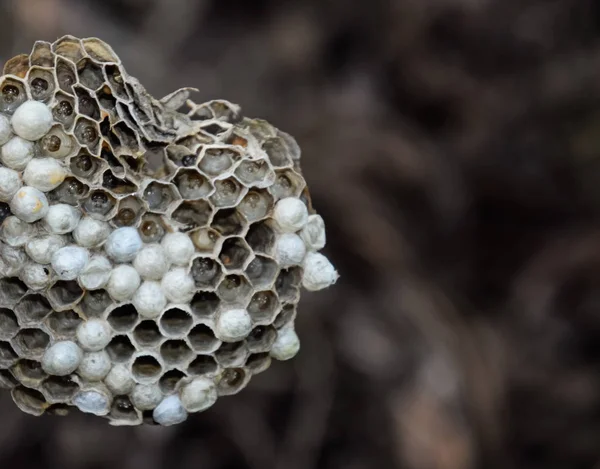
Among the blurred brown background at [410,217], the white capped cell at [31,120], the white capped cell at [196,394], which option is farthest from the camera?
the blurred brown background at [410,217]

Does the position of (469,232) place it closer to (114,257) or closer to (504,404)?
(504,404)

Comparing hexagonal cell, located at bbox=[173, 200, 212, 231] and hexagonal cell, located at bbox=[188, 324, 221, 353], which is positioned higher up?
hexagonal cell, located at bbox=[173, 200, 212, 231]

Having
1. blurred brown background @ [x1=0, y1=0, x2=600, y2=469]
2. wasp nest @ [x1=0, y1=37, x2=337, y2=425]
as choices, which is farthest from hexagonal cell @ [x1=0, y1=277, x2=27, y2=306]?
blurred brown background @ [x1=0, y1=0, x2=600, y2=469]

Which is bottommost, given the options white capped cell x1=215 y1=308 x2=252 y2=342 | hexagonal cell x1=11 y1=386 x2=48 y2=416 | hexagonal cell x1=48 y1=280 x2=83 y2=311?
hexagonal cell x1=11 y1=386 x2=48 y2=416

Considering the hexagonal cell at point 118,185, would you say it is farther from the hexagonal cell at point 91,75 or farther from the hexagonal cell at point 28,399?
the hexagonal cell at point 28,399

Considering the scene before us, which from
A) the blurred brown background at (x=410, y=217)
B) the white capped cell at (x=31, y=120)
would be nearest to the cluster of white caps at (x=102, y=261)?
the white capped cell at (x=31, y=120)

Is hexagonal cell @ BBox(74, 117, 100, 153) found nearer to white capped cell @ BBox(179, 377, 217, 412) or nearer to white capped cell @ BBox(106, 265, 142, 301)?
white capped cell @ BBox(106, 265, 142, 301)

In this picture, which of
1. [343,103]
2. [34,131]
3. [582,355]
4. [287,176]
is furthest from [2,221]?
[582,355]
